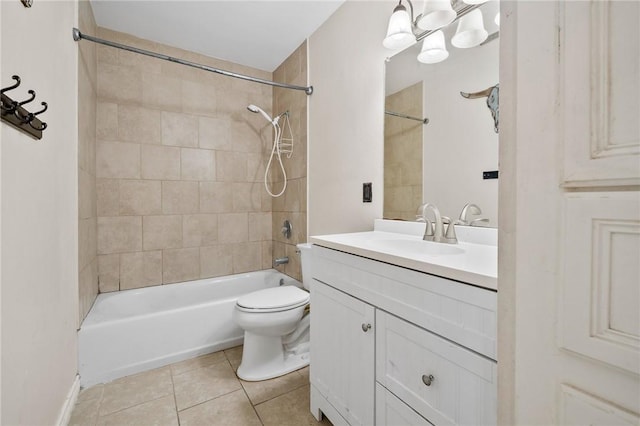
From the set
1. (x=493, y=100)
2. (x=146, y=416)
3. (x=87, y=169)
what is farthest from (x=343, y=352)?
(x=87, y=169)

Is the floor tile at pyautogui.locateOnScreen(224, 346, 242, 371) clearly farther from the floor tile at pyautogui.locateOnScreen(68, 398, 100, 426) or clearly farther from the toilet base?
the floor tile at pyautogui.locateOnScreen(68, 398, 100, 426)

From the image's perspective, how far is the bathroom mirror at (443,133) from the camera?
119 cm

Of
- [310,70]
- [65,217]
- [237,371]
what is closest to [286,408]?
[237,371]

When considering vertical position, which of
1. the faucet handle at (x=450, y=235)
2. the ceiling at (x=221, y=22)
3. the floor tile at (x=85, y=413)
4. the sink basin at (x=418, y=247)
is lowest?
the floor tile at (x=85, y=413)

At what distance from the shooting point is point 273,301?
5.60 ft

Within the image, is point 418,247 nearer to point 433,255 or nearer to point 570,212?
point 433,255

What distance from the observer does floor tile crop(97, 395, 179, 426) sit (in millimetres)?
1348

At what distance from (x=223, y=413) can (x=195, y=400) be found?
203 millimetres

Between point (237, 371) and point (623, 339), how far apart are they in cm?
184

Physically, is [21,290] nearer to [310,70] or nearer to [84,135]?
[84,135]

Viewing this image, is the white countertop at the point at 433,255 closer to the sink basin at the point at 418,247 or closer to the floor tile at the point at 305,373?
the sink basin at the point at 418,247

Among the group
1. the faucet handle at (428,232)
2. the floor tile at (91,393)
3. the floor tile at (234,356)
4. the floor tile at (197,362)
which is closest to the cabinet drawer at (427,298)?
the faucet handle at (428,232)

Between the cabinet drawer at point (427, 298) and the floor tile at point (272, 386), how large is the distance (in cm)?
83

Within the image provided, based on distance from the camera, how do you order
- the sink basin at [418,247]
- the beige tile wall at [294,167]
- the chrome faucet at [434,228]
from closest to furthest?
the sink basin at [418,247] → the chrome faucet at [434,228] → the beige tile wall at [294,167]
